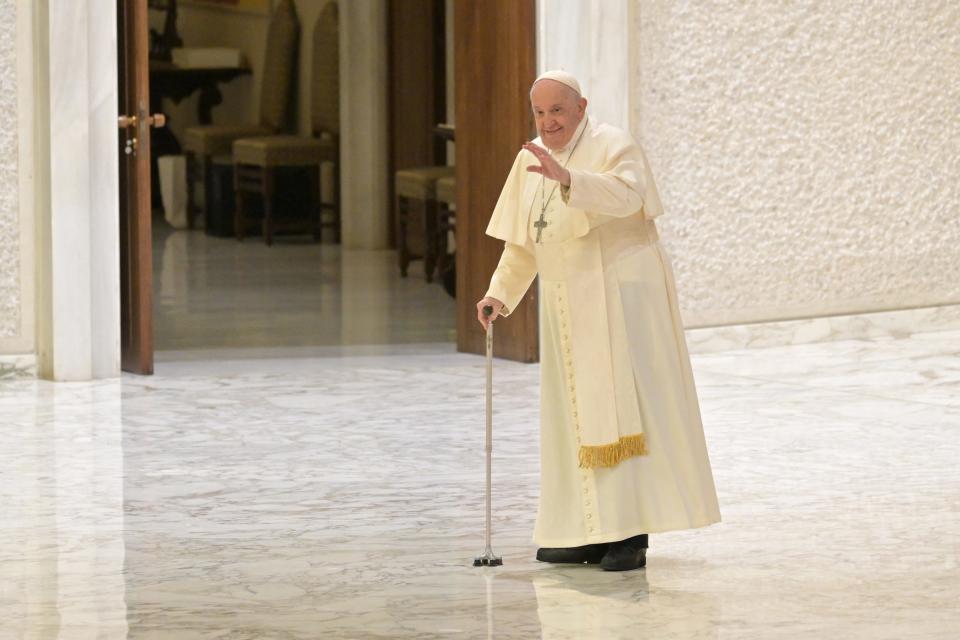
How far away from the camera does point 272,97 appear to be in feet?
43.6

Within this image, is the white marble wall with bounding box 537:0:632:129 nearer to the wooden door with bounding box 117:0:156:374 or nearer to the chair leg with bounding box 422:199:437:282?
the wooden door with bounding box 117:0:156:374

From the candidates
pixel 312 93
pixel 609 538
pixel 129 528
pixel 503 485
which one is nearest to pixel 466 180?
pixel 503 485

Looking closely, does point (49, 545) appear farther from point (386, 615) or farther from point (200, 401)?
point (200, 401)

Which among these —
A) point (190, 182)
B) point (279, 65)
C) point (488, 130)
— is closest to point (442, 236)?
point (488, 130)

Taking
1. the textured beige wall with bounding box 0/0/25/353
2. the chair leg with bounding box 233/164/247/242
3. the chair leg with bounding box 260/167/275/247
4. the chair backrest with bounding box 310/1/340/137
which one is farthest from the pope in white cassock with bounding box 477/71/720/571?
the chair leg with bounding box 233/164/247/242

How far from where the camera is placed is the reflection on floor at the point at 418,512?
12.5 ft

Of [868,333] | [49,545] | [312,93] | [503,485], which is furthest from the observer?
[312,93]

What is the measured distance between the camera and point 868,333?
805 cm

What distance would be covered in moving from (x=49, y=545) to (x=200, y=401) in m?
2.11

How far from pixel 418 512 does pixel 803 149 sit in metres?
3.65

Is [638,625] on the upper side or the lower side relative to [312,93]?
lower

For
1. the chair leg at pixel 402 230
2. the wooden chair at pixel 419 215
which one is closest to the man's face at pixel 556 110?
the wooden chair at pixel 419 215

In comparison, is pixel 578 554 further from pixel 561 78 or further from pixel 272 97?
pixel 272 97

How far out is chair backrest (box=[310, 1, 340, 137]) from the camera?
12211mm
